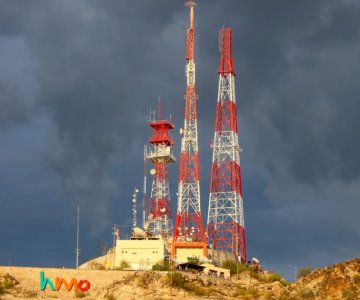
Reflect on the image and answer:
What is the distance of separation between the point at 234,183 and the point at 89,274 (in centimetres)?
3486

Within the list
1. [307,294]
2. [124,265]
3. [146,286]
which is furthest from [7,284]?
[307,294]

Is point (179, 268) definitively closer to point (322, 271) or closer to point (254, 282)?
point (254, 282)

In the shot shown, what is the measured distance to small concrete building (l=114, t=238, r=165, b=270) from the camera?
137875 mm

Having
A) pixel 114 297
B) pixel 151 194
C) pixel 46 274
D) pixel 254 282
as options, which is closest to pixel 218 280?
pixel 254 282

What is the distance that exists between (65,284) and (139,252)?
787 inches

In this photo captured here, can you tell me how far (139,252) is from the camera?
456 ft

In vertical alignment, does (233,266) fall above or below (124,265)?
above

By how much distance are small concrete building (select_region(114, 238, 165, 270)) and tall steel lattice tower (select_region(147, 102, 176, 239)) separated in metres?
12.6

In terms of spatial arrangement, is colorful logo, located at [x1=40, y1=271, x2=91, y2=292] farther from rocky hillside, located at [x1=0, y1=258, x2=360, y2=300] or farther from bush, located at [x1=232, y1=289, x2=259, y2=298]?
bush, located at [x1=232, y1=289, x2=259, y2=298]

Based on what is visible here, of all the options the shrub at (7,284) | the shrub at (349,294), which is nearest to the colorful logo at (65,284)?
the shrub at (7,284)

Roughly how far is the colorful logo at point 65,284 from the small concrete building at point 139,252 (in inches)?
637

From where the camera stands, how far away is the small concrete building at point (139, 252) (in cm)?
13788

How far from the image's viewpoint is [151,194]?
516ft

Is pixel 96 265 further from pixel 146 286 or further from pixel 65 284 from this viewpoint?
pixel 146 286
